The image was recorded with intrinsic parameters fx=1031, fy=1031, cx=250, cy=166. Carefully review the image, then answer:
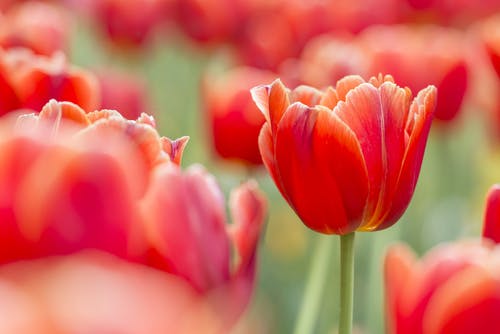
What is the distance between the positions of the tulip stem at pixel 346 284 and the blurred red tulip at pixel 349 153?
0.02 metres

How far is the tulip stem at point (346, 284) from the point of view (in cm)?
43

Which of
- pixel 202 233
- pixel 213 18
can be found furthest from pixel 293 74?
pixel 202 233

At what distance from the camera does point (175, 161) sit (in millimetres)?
396

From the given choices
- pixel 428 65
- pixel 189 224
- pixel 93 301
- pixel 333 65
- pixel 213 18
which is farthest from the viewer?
pixel 213 18

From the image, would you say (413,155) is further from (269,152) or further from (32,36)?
(32,36)

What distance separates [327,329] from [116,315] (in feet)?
2.56

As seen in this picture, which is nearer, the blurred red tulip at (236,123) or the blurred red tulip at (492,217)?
the blurred red tulip at (492,217)

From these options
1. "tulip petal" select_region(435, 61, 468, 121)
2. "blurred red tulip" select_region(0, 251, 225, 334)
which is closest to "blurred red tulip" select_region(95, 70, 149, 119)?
"tulip petal" select_region(435, 61, 468, 121)

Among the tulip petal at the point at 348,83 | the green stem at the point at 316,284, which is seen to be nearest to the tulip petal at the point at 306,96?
the tulip petal at the point at 348,83

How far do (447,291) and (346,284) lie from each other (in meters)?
0.04

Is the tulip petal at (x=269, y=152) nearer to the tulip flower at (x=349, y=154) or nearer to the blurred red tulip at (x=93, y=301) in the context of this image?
the tulip flower at (x=349, y=154)

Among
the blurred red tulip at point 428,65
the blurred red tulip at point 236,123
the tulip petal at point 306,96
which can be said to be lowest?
the tulip petal at point 306,96

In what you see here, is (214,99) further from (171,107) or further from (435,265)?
(171,107)

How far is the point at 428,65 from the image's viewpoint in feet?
3.21
